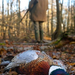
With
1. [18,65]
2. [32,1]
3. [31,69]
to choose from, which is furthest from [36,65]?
[32,1]

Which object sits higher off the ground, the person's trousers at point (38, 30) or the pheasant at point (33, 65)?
the person's trousers at point (38, 30)

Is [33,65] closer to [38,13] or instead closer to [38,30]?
[38,30]

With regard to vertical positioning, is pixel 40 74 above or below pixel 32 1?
below

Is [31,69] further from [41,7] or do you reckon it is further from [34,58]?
[41,7]

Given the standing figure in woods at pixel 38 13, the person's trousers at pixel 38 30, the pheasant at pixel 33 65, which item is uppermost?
the standing figure in woods at pixel 38 13

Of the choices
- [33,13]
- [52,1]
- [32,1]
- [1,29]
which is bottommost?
[1,29]

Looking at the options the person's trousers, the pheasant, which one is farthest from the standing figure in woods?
the pheasant

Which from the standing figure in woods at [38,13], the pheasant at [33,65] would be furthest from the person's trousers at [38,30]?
the pheasant at [33,65]

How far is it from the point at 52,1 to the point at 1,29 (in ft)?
79.1

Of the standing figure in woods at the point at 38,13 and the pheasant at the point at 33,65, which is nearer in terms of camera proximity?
the pheasant at the point at 33,65

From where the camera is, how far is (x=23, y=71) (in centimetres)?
163

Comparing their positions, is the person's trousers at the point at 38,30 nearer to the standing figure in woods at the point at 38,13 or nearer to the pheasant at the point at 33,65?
the standing figure in woods at the point at 38,13

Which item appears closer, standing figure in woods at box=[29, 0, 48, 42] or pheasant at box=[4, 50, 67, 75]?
pheasant at box=[4, 50, 67, 75]

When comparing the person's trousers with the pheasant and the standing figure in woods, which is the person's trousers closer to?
the standing figure in woods
